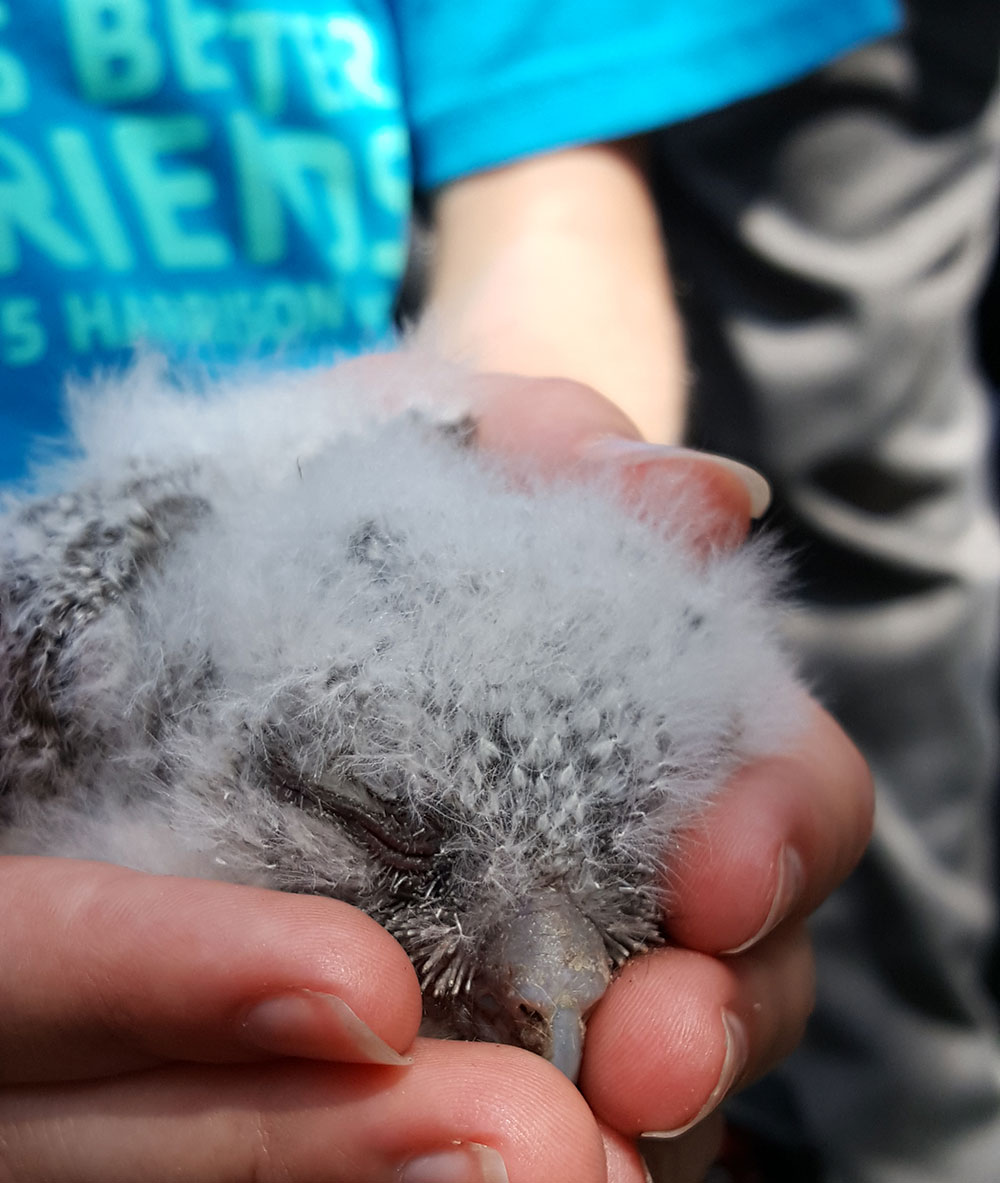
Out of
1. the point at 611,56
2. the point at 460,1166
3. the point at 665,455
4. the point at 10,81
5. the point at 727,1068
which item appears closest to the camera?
the point at 460,1166

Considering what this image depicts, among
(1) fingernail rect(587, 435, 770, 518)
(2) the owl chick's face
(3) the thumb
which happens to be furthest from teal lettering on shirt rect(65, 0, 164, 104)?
(2) the owl chick's face

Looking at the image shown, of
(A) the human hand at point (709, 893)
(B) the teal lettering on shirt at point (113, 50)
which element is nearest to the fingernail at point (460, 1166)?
(A) the human hand at point (709, 893)

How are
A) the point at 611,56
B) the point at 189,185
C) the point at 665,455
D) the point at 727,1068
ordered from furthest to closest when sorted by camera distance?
the point at 611,56 → the point at 189,185 → the point at 665,455 → the point at 727,1068

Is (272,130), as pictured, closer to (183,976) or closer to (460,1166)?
(183,976)

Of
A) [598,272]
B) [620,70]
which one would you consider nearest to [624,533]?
[598,272]

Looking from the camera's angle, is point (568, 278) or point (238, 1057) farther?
point (568, 278)

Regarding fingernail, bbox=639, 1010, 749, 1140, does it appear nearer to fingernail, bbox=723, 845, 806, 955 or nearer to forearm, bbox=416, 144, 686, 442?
fingernail, bbox=723, 845, 806, 955

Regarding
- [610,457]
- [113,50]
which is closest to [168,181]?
[113,50]
